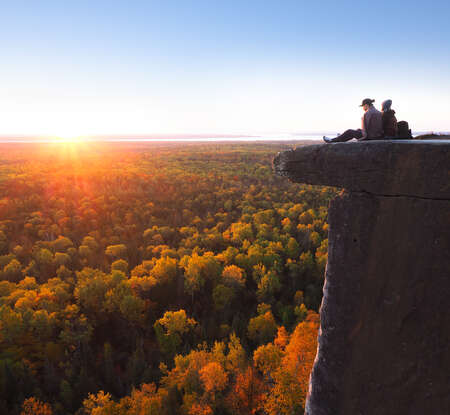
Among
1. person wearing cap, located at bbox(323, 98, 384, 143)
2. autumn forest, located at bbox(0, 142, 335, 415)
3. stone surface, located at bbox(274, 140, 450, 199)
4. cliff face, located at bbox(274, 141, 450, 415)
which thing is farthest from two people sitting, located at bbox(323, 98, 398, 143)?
autumn forest, located at bbox(0, 142, 335, 415)

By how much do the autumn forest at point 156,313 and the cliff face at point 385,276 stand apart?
2126cm

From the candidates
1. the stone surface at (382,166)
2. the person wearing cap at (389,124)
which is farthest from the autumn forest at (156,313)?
the stone surface at (382,166)

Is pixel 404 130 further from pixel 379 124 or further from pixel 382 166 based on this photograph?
pixel 382 166

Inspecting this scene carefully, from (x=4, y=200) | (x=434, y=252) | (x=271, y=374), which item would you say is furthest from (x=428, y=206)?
(x=4, y=200)

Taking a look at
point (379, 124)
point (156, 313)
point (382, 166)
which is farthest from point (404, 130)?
point (156, 313)

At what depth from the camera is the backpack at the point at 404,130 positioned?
4961mm

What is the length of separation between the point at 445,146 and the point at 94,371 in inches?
1521

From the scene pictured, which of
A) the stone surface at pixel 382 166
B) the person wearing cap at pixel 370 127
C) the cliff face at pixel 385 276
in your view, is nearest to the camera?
the stone surface at pixel 382 166

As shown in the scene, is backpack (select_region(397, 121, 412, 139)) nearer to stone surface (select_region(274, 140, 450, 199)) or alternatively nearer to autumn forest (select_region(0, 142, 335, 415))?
stone surface (select_region(274, 140, 450, 199))

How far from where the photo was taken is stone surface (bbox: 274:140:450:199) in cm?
358

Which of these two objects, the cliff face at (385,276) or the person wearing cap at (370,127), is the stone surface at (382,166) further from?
the person wearing cap at (370,127)

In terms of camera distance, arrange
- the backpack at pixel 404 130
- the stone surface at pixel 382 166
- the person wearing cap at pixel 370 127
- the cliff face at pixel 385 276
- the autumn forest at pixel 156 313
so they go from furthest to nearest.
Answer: the autumn forest at pixel 156 313
the backpack at pixel 404 130
the person wearing cap at pixel 370 127
the cliff face at pixel 385 276
the stone surface at pixel 382 166

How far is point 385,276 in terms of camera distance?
159 inches

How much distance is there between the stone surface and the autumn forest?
76.5ft
